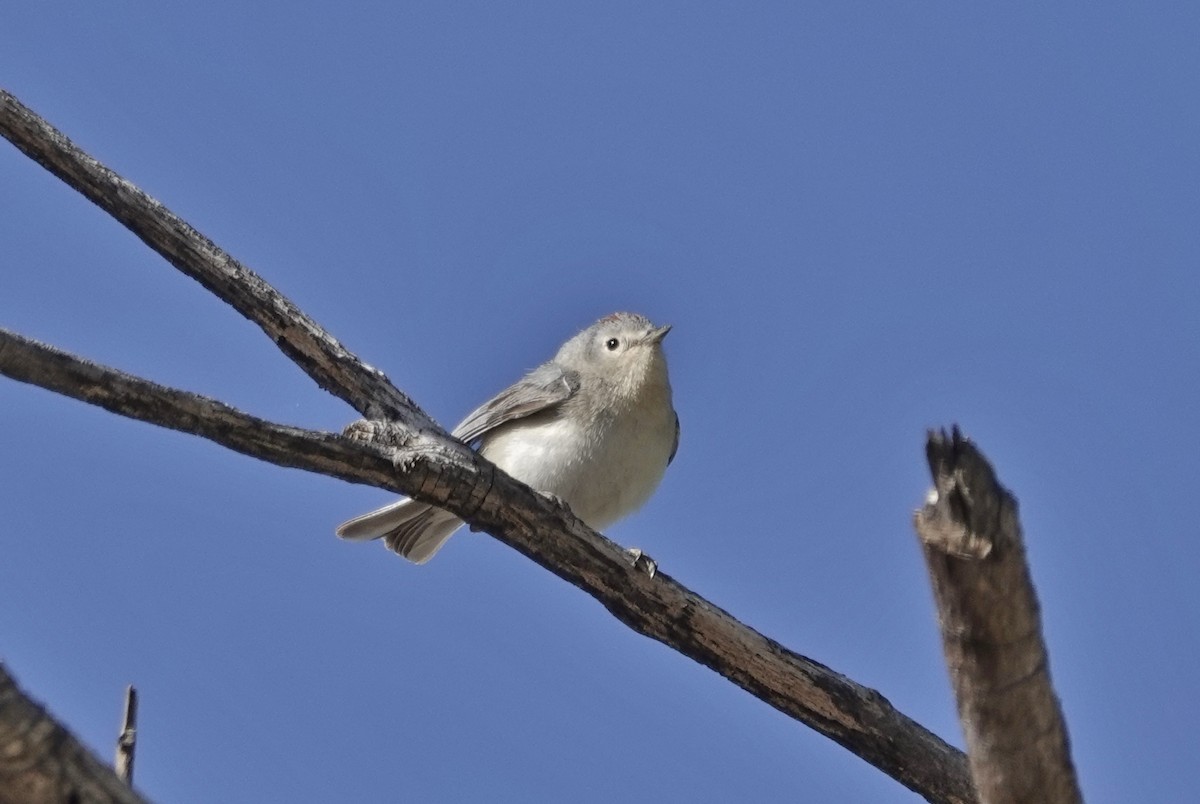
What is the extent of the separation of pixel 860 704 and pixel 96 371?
2.99m

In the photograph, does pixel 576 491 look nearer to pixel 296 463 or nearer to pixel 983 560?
pixel 296 463

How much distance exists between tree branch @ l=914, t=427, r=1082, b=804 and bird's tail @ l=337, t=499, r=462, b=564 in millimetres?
5382

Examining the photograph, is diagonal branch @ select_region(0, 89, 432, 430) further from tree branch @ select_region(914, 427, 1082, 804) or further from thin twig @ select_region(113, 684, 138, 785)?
tree branch @ select_region(914, 427, 1082, 804)

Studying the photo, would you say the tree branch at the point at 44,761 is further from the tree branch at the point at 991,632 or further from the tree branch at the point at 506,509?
Result: the tree branch at the point at 506,509

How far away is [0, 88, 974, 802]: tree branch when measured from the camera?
17.3 feet

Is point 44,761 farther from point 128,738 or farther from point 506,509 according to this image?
point 506,509

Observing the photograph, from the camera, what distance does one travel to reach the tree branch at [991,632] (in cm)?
270

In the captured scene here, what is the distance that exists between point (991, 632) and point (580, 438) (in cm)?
546

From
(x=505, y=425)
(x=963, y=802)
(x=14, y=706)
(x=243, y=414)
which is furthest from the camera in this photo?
(x=505, y=425)

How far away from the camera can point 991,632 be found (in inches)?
114

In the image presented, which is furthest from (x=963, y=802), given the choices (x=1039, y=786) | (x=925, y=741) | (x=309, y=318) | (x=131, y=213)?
(x=131, y=213)

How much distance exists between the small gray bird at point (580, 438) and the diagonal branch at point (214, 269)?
2375mm

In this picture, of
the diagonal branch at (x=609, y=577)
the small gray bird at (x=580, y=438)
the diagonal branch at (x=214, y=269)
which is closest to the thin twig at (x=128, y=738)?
the diagonal branch at (x=609, y=577)

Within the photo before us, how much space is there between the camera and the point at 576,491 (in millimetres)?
8141
